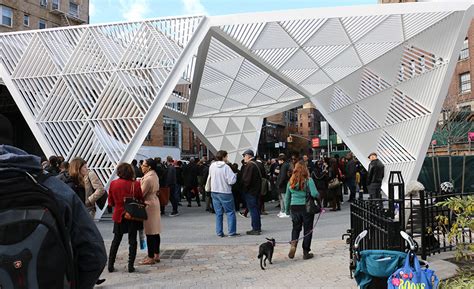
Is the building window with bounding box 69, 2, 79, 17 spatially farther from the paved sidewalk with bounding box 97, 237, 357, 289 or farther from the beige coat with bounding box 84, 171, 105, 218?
the paved sidewalk with bounding box 97, 237, 357, 289

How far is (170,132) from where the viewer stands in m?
58.3

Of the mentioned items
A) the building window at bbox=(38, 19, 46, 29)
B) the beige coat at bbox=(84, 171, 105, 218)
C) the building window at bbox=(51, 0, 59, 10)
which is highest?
the building window at bbox=(51, 0, 59, 10)

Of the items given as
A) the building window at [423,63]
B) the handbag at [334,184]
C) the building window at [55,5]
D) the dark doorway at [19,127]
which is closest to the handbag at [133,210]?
the handbag at [334,184]

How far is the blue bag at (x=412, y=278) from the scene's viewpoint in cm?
338

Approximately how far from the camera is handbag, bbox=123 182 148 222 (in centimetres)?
638

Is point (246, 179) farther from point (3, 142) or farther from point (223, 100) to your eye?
point (223, 100)

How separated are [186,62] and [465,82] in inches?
1122

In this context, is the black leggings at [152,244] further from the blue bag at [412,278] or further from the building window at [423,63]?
the building window at [423,63]

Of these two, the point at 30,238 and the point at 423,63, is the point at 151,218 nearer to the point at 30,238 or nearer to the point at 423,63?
the point at 30,238

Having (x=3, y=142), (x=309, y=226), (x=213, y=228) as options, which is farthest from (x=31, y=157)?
(x=213, y=228)

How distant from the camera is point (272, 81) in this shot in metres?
22.7

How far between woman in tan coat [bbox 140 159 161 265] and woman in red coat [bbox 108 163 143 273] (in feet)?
0.89

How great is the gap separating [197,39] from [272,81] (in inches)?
420

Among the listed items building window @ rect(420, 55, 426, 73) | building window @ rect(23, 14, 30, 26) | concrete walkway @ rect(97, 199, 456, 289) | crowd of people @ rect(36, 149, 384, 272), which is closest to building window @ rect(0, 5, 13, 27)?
building window @ rect(23, 14, 30, 26)
